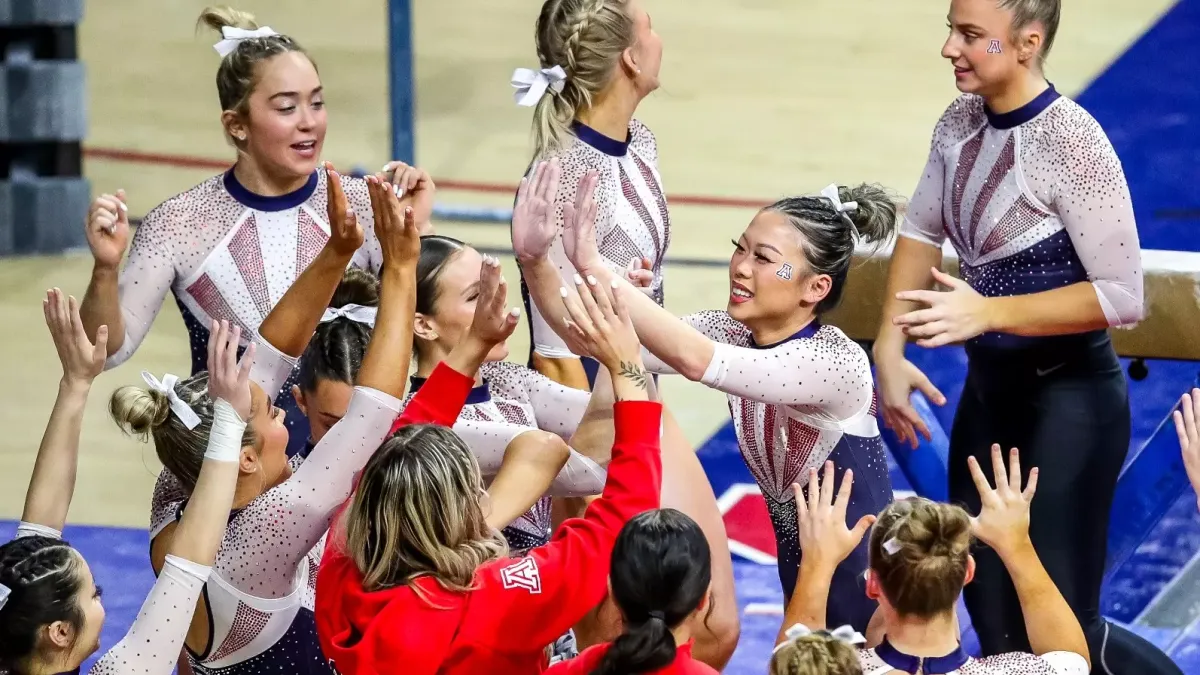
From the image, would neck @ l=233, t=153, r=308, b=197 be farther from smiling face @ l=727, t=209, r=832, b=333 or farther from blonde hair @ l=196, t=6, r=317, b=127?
smiling face @ l=727, t=209, r=832, b=333

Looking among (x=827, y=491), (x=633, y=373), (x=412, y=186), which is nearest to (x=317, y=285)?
(x=412, y=186)

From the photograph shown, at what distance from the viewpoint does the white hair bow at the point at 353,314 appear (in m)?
3.57

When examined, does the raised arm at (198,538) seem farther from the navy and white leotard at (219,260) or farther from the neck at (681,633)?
the navy and white leotard at (219,260)

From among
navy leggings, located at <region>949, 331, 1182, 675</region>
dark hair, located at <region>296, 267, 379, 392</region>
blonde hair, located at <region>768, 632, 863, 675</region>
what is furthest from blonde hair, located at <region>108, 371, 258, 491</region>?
navy leggings, located at <region>949, 331, 1182, 675</region>

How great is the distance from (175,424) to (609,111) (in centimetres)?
139

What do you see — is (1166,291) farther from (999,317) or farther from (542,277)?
(542,277)

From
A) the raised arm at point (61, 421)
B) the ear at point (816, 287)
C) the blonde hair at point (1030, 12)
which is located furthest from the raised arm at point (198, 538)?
the blonde hair at point (1030, 12)

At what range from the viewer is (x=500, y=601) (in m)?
2.51

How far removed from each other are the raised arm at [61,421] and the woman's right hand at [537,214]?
807 millimetres

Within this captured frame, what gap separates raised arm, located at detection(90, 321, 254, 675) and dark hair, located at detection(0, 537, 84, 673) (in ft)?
0.35

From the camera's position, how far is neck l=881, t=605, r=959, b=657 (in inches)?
101

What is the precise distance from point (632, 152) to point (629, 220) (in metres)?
0.22

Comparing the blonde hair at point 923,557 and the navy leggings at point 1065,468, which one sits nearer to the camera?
the blonde hair at point 923,557

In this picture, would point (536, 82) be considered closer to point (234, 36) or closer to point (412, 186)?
point (412, 186)
